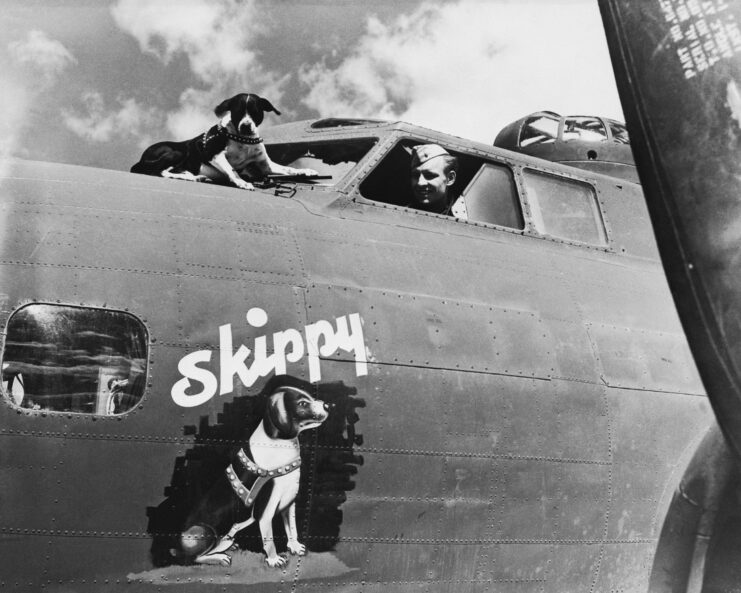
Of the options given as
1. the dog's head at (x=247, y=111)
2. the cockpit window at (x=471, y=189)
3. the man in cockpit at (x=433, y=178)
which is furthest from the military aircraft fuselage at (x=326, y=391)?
the dog's head at (x=247, y=111)

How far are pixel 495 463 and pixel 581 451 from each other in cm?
86

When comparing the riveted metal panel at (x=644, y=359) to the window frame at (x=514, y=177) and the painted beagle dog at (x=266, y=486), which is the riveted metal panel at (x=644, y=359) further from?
the painted beagle dog at (x=266, y=486)

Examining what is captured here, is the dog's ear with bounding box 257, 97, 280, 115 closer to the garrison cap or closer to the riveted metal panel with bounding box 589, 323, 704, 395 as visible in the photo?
the garrison cap

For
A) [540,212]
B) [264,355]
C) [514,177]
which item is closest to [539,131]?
[514,177]

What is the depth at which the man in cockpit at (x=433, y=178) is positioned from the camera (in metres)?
8.65

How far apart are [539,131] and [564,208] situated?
3010 mm

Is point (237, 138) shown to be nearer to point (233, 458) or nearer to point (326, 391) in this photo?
point (326, 391)

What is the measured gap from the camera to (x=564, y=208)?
9094mm

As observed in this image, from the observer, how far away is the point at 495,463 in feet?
22.2

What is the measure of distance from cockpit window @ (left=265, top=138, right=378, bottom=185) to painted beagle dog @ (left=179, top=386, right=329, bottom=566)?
3185 millimetres

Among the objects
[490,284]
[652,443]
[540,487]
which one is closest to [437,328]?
[490,284]

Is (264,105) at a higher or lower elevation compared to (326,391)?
higher

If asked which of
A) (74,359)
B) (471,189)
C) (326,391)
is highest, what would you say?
(471,189)

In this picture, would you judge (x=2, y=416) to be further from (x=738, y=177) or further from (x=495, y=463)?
(x=738, y=177)
